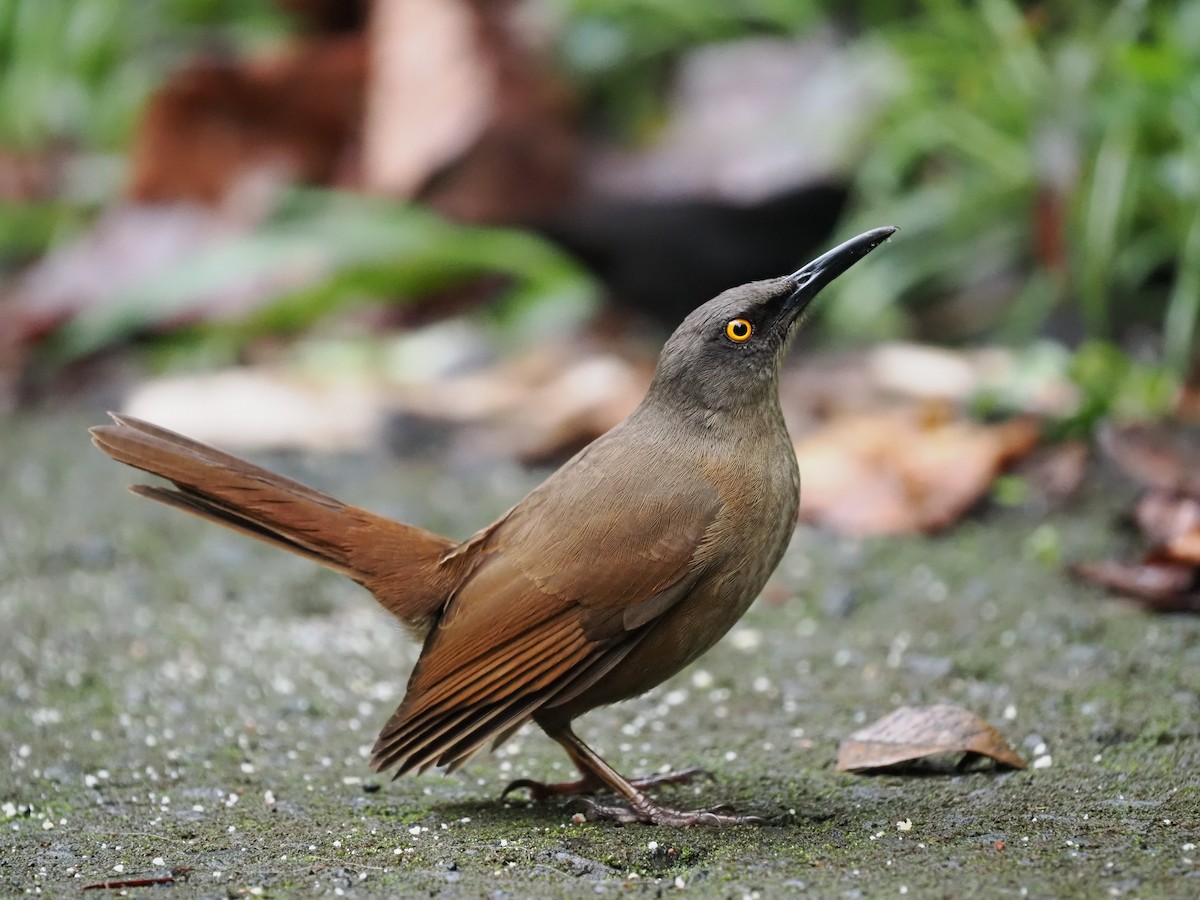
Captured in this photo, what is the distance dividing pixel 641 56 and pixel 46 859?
621 centimetres

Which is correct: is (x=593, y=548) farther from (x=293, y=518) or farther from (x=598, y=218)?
(x=598, y=218)

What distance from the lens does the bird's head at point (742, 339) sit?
3525mm

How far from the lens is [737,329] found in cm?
357

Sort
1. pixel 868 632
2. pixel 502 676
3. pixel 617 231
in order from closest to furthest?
pixel 502 676 → pixel 868 632 → pixel 617 231

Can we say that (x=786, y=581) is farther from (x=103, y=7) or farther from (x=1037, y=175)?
(x=103, y=7)

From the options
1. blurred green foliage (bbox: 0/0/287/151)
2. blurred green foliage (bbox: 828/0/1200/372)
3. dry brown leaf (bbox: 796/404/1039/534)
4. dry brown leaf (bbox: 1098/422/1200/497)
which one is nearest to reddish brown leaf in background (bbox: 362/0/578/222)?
blurred green foliage (bbox: 828/0/1200/372)

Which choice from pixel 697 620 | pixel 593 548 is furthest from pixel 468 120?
pixel 697 620

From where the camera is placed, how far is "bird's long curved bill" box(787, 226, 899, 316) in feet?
11.5

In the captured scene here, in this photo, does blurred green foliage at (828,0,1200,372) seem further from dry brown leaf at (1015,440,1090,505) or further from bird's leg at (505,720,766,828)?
bird's leg at (505,720,766,828)

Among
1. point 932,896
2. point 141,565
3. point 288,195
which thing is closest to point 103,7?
point 288,195

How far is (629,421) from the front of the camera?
12.0 feet

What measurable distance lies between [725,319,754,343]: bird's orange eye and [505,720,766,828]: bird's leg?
3.20ft

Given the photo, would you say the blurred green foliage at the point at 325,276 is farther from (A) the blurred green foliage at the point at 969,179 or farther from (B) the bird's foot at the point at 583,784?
(B) the bird's foot at the point at 583,784

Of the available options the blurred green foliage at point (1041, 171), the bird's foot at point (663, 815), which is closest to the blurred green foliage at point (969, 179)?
the blurred green foliage at point (1041, 171)
